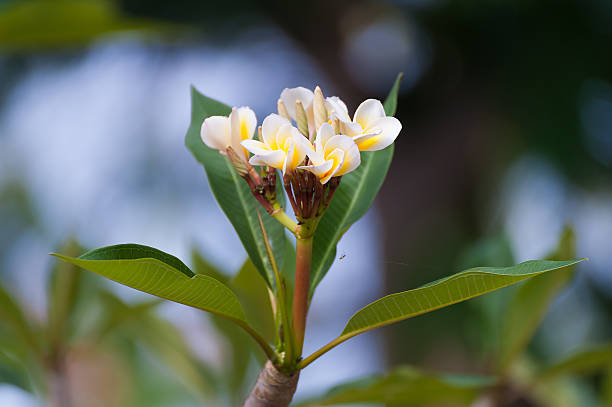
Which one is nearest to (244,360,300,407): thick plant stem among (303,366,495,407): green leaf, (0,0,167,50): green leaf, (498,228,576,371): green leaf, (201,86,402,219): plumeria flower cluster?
(201,86,402,219): plumeria flower cluster

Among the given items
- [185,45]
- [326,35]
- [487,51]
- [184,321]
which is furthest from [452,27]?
[184,321]

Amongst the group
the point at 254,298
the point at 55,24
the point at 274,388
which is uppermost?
the point at 55,24

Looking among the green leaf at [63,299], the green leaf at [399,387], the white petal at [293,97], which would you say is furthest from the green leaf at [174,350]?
the white petal at [293,97]

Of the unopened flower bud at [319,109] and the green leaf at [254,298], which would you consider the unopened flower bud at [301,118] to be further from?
the green leaf at [254,298]

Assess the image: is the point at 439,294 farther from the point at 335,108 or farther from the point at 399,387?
the point at 399,387

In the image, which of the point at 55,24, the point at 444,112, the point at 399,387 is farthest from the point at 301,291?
the point at 444,112

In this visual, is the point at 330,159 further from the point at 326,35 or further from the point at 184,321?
the point at 326,35
